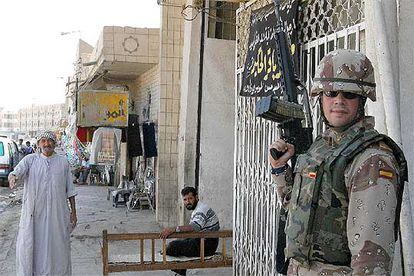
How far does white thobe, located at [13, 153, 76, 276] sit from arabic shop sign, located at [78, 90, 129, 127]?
7.92 metres

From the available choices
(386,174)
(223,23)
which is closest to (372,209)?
(386,174)

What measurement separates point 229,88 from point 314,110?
13.7 ft

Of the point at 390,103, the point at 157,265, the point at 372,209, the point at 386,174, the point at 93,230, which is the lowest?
the point at 93,230

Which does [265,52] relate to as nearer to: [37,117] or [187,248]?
[187,248]

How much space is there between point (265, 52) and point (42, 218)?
2.53m

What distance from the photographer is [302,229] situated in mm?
2004

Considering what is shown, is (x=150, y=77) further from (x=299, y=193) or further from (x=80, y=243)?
(x=299, y=193)

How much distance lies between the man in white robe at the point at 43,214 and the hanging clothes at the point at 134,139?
8.18m

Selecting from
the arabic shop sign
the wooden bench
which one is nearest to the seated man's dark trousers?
the wooden bench

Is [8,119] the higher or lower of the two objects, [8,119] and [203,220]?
the higher

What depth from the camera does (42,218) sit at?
508 cm

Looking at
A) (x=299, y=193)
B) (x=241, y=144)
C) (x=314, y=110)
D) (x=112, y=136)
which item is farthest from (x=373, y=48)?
(x=112, y=136)

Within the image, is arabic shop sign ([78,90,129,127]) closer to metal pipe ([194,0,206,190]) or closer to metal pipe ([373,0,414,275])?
metal pipe ([194,0,206,190])

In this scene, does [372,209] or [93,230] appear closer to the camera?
[372,209]
